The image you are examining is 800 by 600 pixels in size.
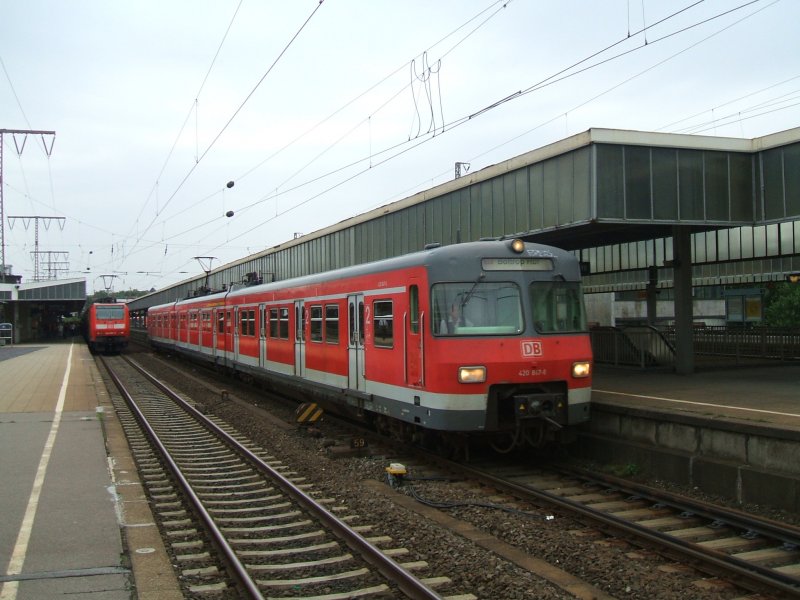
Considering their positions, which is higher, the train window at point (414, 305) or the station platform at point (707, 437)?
the train window at point (414, 305)

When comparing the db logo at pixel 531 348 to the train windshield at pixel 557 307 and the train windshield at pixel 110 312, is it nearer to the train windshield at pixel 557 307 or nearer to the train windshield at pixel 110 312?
the train windshield at pixel 557 307

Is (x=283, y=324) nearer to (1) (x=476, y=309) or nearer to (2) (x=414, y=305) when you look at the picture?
(2) (x=414, y=305)

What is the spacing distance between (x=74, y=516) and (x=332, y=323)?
653cm

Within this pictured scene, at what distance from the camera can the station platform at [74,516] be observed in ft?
17.6

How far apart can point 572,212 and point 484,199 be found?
392 centimetres

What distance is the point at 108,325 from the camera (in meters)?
40.2

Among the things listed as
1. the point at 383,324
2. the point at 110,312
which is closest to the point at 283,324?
the point at 383,324

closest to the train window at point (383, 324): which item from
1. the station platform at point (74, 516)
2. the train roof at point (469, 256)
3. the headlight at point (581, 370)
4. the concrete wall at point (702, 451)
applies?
the train roof at point (469, 256)

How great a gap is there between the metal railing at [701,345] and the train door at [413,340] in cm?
940

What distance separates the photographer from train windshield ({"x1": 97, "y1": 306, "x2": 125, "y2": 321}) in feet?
131

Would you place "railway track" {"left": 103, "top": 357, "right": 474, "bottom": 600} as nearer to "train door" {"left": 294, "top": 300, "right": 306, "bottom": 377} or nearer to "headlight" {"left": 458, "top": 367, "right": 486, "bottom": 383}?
"headlight" {"left": 458, "top": 367, "right": 486, "bottom": 383}

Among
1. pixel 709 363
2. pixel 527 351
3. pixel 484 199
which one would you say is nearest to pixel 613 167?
pixel 484 199

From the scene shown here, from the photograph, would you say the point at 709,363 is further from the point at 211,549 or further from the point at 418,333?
the point at 211,549

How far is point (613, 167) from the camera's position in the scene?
1355cm
